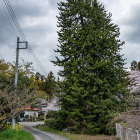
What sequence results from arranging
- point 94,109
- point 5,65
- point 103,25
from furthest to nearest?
point 5,65 → point 103,25 → point 94,109

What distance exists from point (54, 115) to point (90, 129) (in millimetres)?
3821

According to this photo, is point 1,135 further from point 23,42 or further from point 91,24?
point 91,24

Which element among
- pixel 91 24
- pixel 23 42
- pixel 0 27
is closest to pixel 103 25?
pixel 91 24

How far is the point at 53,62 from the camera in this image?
14.6 metres

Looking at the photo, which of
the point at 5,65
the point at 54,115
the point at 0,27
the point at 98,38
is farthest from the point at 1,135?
the point at 5,65

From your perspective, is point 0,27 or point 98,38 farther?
point 98,38

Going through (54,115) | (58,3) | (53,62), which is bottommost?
(54,115)

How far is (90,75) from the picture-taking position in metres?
11.8

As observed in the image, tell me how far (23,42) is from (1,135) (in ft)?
23.9

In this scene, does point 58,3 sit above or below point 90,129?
above

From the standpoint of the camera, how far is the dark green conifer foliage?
1135cm

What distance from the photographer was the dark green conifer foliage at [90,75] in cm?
1135

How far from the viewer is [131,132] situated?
22.7 feet

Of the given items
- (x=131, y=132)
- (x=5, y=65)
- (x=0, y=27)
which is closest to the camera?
(x=131, y=132)
